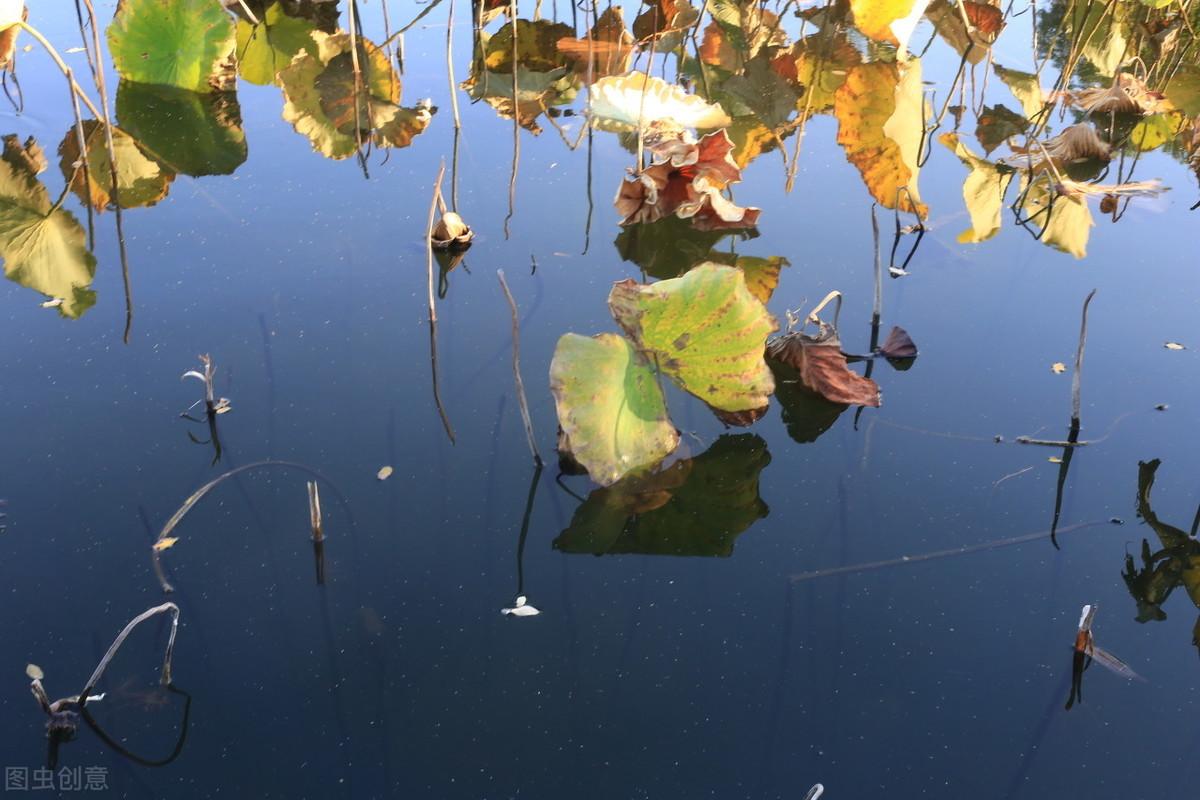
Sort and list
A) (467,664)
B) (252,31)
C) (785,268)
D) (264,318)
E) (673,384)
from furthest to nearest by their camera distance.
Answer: (252,31)
(785,268)
(264,318)
(673,384)
(467,664)

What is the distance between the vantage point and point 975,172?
2244 mm

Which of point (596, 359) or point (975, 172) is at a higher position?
point (975, 172)

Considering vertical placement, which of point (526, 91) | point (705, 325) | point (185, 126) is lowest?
point (705, 325)

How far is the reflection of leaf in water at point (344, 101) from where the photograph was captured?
231 centimetres

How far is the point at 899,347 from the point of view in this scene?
1.61 meters

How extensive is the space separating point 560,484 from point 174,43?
1.70 meters

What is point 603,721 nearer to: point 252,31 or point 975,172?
point 975,172


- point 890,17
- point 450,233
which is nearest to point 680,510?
point 450,233

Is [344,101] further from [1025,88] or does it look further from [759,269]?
[1025,88]

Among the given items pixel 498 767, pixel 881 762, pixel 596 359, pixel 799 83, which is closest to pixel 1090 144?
pixel 799 83

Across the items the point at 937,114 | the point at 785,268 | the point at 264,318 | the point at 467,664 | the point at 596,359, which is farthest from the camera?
the point at 937,114

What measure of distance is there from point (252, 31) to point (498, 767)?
240cm

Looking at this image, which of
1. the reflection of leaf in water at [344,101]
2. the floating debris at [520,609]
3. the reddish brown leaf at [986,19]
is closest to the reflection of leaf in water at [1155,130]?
the reddish brown leaf at [986,19]

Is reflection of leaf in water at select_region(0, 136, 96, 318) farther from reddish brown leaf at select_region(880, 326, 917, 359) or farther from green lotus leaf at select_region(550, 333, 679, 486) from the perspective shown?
reddish brown leaf at select_region(880, 326, 917, 359)
